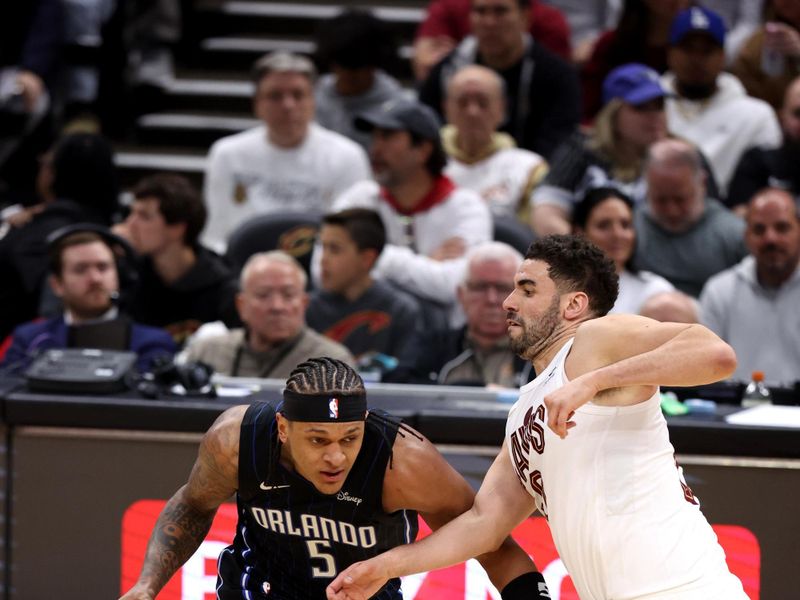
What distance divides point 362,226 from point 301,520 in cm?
280

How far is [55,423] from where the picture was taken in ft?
17.8

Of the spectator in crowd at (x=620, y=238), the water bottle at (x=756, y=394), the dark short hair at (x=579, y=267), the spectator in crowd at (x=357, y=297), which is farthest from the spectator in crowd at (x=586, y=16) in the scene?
the dark short hair at (x=579, y=267)

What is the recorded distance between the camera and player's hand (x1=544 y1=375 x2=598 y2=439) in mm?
3240

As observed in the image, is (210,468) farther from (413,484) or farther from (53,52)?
(53,52)

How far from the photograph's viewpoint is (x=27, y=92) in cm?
892

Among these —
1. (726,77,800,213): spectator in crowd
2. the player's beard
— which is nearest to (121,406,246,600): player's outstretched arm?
the player's beard

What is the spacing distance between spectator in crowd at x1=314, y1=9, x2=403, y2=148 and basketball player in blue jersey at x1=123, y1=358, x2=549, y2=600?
4459 millimetres

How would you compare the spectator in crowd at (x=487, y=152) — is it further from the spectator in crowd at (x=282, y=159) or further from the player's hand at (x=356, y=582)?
the player's hand at (x=356, y=582)

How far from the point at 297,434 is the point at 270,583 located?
0.56m

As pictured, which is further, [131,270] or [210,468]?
[131,270]

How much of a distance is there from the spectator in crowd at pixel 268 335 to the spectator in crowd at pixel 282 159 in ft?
4.99

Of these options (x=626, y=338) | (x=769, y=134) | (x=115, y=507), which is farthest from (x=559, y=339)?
(x=769, y=134)

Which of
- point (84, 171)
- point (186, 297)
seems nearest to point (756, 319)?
point (186, 297)

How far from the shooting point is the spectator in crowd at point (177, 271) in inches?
277
